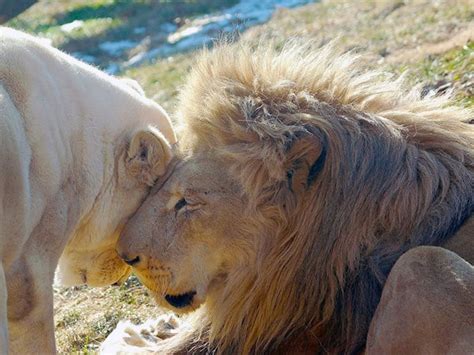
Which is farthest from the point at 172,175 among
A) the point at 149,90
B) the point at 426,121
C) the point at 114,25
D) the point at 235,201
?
the point at 114,25

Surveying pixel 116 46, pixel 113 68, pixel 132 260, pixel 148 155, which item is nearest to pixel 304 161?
pixel 148 155

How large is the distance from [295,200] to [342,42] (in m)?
8.39

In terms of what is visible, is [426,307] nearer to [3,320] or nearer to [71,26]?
[3,320]

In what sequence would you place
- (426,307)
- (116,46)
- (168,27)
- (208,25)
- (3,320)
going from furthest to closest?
(168,27), (116,46), (208,25), (426,307), (3,320)

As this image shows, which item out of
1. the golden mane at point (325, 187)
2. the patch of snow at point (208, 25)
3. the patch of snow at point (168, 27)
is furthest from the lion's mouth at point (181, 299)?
the patch of snow at point (168, 27)

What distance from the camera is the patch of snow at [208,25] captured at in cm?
1706

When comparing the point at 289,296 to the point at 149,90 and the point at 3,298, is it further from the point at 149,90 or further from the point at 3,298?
the point at 149,90

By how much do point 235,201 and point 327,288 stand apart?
1.63 ft

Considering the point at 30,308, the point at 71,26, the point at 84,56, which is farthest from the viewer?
the point at 71,26

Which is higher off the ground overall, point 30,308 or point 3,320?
point 3,320

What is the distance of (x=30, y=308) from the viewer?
3.87 meters

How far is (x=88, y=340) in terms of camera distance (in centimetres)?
529

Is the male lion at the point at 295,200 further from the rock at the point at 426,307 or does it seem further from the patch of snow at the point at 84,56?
the patch of snow at the point at 84,56

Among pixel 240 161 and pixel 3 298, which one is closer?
pixel 3 298
